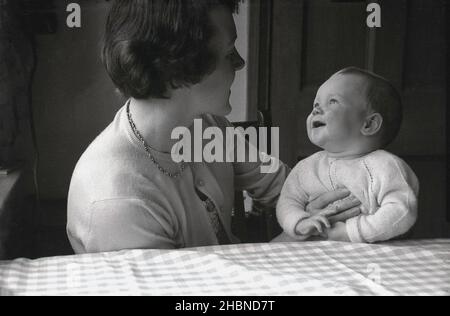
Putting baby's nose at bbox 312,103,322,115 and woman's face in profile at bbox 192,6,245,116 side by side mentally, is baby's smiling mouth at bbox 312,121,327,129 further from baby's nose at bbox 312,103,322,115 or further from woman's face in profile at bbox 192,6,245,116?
woman's face in profile at bbox 192,6,245,116

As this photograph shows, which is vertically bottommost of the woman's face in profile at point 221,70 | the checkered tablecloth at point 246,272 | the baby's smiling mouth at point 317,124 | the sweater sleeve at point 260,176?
the checkered tablecloth at point 246,272

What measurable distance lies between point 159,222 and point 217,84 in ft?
1.18

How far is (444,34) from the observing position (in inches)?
66.9

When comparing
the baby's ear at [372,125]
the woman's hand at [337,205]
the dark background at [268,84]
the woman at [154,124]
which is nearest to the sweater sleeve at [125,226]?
the woman at [154,124]

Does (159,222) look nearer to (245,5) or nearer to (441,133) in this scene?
(245,5)

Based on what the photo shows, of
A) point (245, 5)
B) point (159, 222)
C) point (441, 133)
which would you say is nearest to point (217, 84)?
point (245, 5)

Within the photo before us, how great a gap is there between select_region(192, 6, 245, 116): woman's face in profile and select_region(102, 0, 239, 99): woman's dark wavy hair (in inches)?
1.2

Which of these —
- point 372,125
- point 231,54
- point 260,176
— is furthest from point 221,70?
point 372,125

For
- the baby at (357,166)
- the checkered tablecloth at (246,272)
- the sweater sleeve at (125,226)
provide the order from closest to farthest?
the checkered tablecloth at (246,272), the sweater sleeve at (125,226), the baby at (357,166)

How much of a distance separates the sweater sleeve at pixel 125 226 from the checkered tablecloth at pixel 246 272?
0.12 feet

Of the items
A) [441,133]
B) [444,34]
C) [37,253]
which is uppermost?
[444,34]

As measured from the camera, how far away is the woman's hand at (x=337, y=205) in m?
1.59

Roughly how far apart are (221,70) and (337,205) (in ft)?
1.43

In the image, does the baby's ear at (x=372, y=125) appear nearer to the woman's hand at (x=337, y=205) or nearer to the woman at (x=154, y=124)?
the woman's hand at (x=337, y=205)
